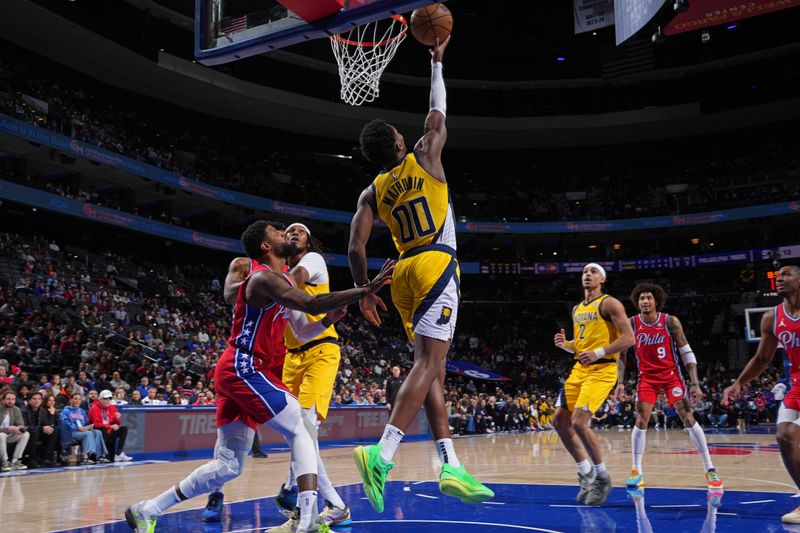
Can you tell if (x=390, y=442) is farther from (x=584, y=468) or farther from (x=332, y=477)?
(x=332, y=477)

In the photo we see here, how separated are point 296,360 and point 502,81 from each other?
33.5m

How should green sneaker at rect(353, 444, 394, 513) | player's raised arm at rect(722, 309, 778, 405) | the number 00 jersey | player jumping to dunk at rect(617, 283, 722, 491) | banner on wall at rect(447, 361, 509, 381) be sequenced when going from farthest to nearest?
banner on wall at rect(447, 361, 509, 381) < player jumping to dunk at rect(617, 283, 722, 491) < player's raised arm at rect(722, 309, 778, 405) < the number 00 jersey < green sneaker at rect(353, 444, 394, 513)

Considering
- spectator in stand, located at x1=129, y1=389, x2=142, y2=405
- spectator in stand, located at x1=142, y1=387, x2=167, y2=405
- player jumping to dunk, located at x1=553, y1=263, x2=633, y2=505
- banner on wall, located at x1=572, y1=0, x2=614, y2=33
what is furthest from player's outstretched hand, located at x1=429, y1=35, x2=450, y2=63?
banner on wall, located at x1=572, y1=0, x2=614, y2=33

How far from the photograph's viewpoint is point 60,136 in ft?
78.3

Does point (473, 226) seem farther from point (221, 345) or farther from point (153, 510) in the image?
point (153, 510)

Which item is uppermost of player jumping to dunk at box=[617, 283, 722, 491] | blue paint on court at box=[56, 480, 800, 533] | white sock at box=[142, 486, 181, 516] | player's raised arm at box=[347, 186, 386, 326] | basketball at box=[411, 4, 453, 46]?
basketball at box=[411, 4, 453, 46]

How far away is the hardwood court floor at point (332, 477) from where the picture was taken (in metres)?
6.34

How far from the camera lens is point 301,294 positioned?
438 centimetres

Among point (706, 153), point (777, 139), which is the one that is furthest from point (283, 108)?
point (777, 139)

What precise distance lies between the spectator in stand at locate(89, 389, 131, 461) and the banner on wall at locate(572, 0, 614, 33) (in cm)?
1743

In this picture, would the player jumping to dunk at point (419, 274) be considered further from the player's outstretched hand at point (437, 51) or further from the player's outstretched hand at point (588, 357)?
the player's outstretched hand at point (588, 357)

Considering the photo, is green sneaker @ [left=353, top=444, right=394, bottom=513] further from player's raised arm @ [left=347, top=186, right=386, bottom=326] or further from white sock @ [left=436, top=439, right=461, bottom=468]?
player's raised arm @ [left=347, top=186, right=386, bottom=326]

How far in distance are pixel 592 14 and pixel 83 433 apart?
1874cm

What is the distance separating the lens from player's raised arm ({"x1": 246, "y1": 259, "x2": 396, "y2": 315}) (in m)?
4.14
